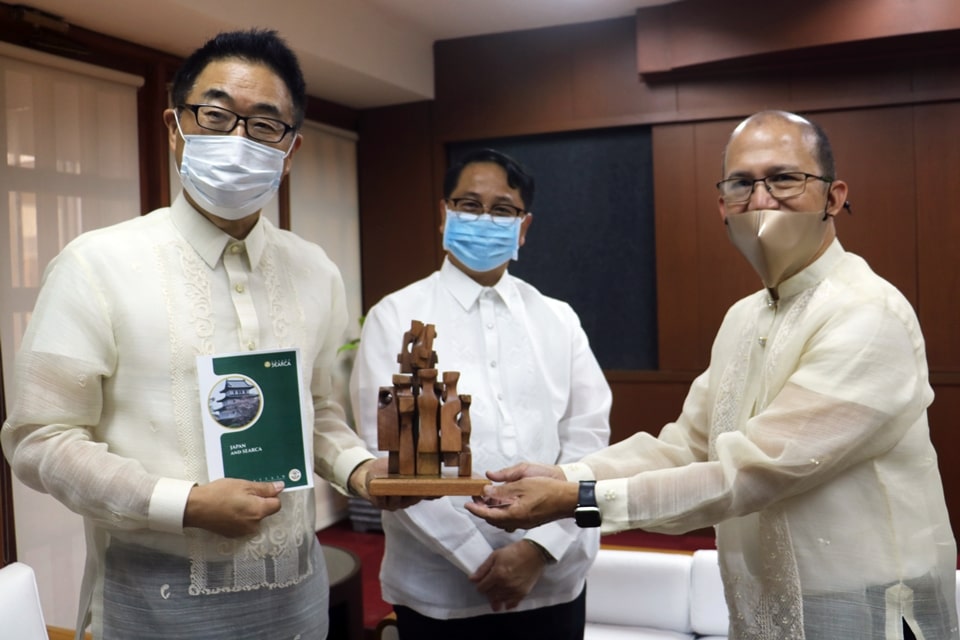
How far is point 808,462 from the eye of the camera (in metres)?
1.40

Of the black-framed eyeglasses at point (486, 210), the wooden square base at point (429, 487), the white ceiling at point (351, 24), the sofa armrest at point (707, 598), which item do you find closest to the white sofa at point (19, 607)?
the wooden square base at point (429, 487)

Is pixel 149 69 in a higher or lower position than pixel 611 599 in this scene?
higher

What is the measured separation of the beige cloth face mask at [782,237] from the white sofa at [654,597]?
148cm

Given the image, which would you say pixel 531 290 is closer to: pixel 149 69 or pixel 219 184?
pixel 219 184

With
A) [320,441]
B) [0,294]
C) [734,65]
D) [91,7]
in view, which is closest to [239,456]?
[320,441]

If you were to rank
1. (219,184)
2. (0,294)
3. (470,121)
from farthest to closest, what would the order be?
(470,121)
(0,294)
(219,184)

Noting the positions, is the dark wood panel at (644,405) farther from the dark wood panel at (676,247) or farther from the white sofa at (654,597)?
the white sofa at (654,597)

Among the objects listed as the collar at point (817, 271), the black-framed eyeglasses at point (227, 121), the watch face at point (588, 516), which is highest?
the black-framed eyeglasses at point (227, 121)

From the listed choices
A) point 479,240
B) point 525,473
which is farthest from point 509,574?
point 479,240

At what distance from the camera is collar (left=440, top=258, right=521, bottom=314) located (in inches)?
85.6

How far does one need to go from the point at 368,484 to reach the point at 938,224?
385 cm

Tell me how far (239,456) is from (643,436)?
2.98 feet

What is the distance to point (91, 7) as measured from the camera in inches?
128

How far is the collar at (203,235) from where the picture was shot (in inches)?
60.2
